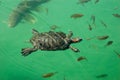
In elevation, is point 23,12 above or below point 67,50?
above

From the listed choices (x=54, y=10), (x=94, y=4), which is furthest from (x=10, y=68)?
(x=94, y=4)

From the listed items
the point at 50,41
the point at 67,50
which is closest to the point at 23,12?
the point at 50,41

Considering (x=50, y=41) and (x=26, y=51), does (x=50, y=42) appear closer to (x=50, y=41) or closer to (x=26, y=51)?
(x=50, y=41)

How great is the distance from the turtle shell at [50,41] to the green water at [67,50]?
0.36 ft

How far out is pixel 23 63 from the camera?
6.06 m

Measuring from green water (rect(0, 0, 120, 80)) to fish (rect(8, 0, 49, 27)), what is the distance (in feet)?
0.37

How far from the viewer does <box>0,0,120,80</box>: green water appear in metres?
5.93

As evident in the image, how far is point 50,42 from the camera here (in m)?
6.33

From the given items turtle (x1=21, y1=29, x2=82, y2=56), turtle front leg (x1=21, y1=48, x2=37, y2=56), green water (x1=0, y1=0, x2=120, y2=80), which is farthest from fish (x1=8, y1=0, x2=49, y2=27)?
turtle front leg (x1=21, y1=48, x2=37, y2=56)

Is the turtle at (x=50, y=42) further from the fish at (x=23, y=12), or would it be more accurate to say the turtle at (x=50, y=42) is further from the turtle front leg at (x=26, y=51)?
the fish at (x=23, y=12)

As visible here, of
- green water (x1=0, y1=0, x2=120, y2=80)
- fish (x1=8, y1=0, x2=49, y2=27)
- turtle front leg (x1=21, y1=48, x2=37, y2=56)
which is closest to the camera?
green water (x1=0, y1=0, x2=120, y2=80)

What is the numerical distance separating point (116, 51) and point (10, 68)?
7.25 feet

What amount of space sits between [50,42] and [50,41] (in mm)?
24

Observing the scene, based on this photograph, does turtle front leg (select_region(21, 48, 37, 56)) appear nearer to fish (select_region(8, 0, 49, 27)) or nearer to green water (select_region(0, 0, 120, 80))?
green water (select_region(0, 0, 120, 80))
